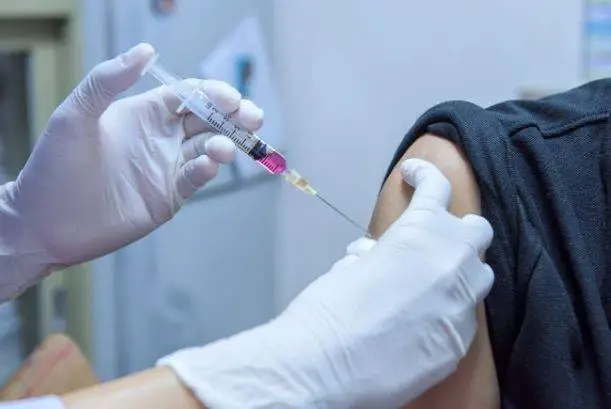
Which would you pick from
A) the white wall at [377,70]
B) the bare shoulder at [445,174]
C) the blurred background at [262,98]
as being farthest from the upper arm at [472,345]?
the white wall at [377,70]

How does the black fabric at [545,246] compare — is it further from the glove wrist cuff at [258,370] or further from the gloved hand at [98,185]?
the gloved hand at [98,185]

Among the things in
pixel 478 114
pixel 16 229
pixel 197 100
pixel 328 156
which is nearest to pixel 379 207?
pixel 478 114

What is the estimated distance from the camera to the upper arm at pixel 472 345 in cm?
94

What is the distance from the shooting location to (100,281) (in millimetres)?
2156

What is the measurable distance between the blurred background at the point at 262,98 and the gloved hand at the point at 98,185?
0.85 metres

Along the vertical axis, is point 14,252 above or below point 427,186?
below

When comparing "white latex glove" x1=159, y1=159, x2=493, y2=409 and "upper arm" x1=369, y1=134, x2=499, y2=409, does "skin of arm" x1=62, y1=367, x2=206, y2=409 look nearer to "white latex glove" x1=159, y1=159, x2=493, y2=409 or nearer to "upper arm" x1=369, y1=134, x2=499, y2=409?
"white latex glove" x1=159, y1=159, x2=493, y2=409

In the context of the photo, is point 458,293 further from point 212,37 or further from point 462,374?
point 212,37

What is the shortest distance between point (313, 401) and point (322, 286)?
114 millimetres

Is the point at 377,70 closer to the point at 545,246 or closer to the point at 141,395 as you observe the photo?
the point at 545,246

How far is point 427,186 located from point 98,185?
50cm

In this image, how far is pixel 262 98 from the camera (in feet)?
8.26

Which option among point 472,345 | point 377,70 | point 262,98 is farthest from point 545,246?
point 377,70

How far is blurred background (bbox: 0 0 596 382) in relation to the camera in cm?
215
